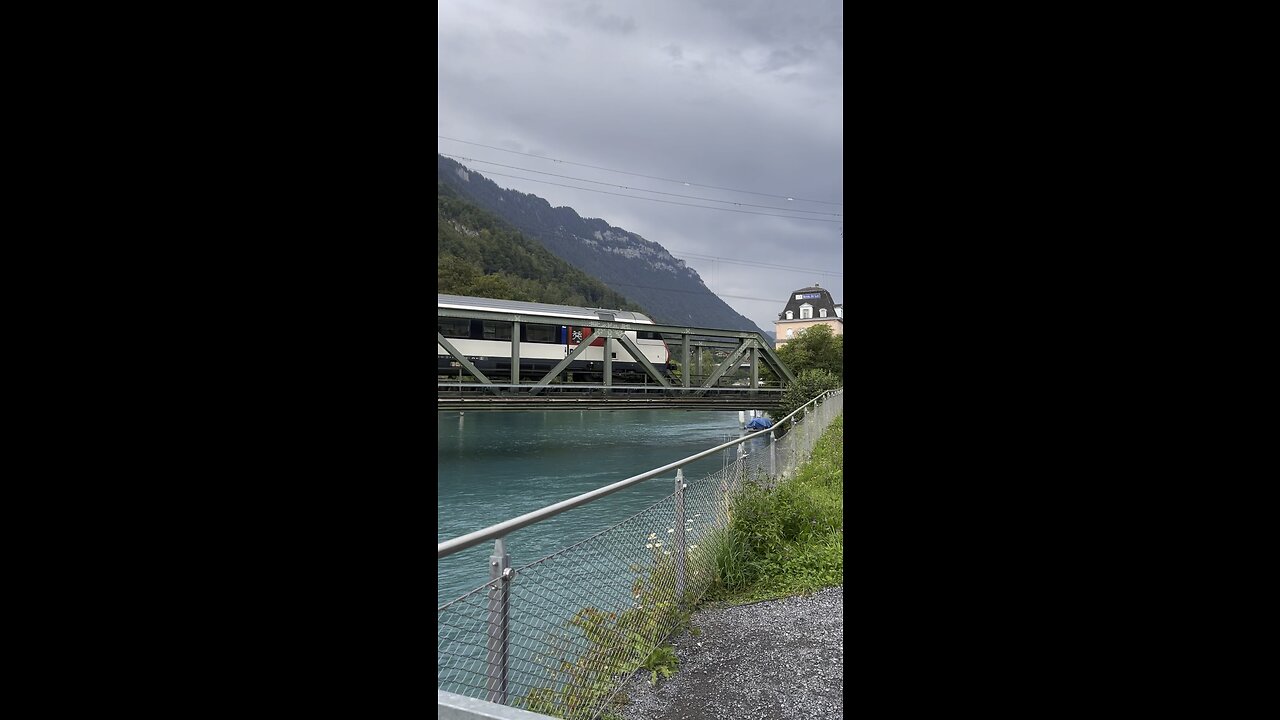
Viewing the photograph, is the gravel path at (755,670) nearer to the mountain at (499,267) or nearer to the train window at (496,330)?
the train window at (496,330)

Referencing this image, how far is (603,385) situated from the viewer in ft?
79.7

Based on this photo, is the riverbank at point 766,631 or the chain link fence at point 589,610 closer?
the chain link fence at point 589,610

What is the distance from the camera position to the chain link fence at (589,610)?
2.18 metres

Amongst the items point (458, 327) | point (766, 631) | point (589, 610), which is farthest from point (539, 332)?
point (589, 610)

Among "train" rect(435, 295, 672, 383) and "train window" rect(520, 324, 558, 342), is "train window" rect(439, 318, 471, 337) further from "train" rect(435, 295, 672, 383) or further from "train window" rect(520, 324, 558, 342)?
"train window" rect(520, 324, 558, 342)

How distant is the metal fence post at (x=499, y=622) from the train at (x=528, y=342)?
68.1ft

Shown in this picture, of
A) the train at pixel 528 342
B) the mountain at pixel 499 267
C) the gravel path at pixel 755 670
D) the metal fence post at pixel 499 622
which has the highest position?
the mountain at pixel 499 267

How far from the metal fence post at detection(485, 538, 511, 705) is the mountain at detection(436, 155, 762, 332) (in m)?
129

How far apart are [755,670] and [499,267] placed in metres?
63.3

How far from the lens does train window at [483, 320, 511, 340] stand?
2511 cm

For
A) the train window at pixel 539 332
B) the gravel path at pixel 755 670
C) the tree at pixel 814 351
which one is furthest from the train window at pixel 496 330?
the gravel path at pixel 755 670
